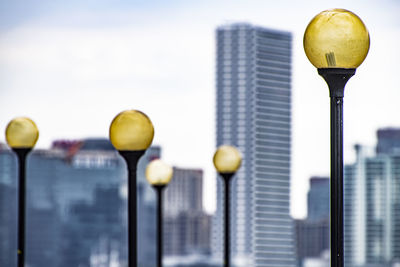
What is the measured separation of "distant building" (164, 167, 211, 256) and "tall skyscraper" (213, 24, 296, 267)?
9.83 meters

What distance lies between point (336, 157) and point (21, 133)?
175 inches

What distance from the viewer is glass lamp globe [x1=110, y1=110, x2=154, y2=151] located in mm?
5836

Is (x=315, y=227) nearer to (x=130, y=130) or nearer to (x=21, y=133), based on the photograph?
(x=21, y=133)

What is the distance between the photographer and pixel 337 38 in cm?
432

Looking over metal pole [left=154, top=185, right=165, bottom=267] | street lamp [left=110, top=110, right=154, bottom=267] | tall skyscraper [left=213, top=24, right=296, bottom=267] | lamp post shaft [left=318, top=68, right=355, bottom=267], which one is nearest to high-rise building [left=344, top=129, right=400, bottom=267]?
tall skyscraper [left=213, top=24, right=296, bottom=267]

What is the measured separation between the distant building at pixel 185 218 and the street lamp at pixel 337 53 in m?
114

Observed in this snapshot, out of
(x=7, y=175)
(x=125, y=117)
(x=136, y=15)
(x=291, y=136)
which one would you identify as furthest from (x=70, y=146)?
(x=125, y=117)

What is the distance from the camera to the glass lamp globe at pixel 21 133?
8.38m

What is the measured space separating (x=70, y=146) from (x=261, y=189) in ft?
65.2

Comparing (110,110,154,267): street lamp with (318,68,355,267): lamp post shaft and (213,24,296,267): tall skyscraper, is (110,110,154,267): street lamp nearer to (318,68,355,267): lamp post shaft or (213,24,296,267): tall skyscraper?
A: (318,68,355,267): lamp post shaft

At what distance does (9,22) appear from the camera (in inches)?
3585

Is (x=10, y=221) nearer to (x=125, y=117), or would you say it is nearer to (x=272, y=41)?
(x=272, y=41)

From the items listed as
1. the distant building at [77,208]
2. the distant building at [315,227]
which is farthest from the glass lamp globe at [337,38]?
the distant building at [315,227]

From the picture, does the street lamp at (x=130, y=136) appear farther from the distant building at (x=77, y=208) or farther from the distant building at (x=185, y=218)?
the distant building at (x=185, y=218)
